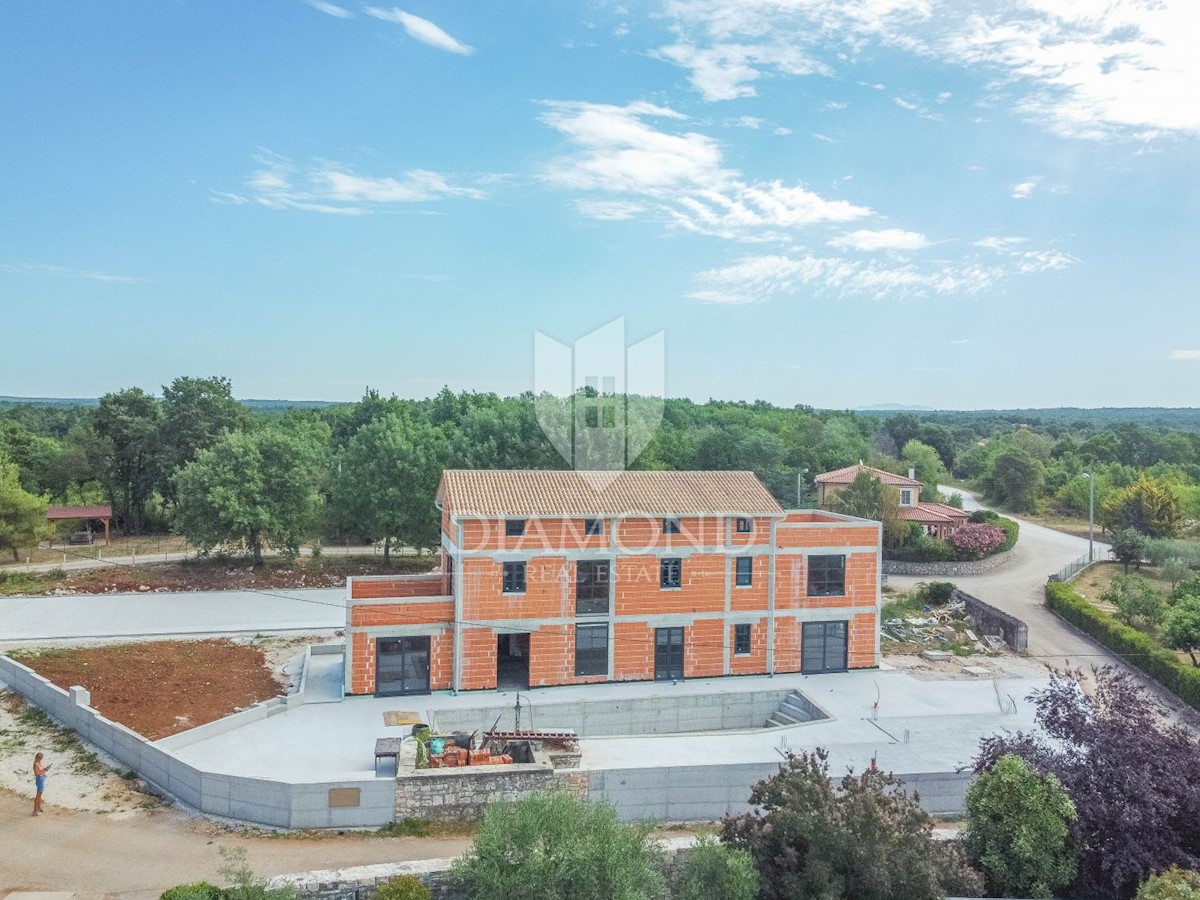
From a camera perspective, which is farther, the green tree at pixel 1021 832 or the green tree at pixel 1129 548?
the green tree at pixel 1129 548

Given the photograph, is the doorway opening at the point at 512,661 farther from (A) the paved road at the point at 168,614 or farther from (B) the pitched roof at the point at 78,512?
(B) the pitched roof at the point at 78,512

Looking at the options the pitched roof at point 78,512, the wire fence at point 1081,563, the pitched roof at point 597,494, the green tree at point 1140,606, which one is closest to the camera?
the pitched roof at point 597,494

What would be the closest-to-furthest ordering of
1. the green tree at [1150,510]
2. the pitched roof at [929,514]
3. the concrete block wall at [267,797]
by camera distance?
the concrete block wall at [267,797]
the pitched roof at [929,514]
the green tree at [1150,510]

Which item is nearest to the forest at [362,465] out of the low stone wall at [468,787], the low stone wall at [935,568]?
the low stone wall at [935,568]

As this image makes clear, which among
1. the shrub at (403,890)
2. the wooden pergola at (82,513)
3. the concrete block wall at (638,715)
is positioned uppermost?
the wooden pergola at (82,513)

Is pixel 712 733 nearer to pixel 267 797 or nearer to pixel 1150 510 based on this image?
pixel 267 797

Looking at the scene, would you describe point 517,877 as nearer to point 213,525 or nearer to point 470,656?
point 470,656

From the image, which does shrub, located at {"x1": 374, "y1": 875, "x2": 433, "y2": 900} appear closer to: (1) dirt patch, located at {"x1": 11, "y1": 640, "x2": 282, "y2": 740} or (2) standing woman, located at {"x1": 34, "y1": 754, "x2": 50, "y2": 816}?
(2) standing woman, located at {"x1": 34, "y1": 754, "x2": 50, "y2": 816}

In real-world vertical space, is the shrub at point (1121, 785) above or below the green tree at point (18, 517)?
below
